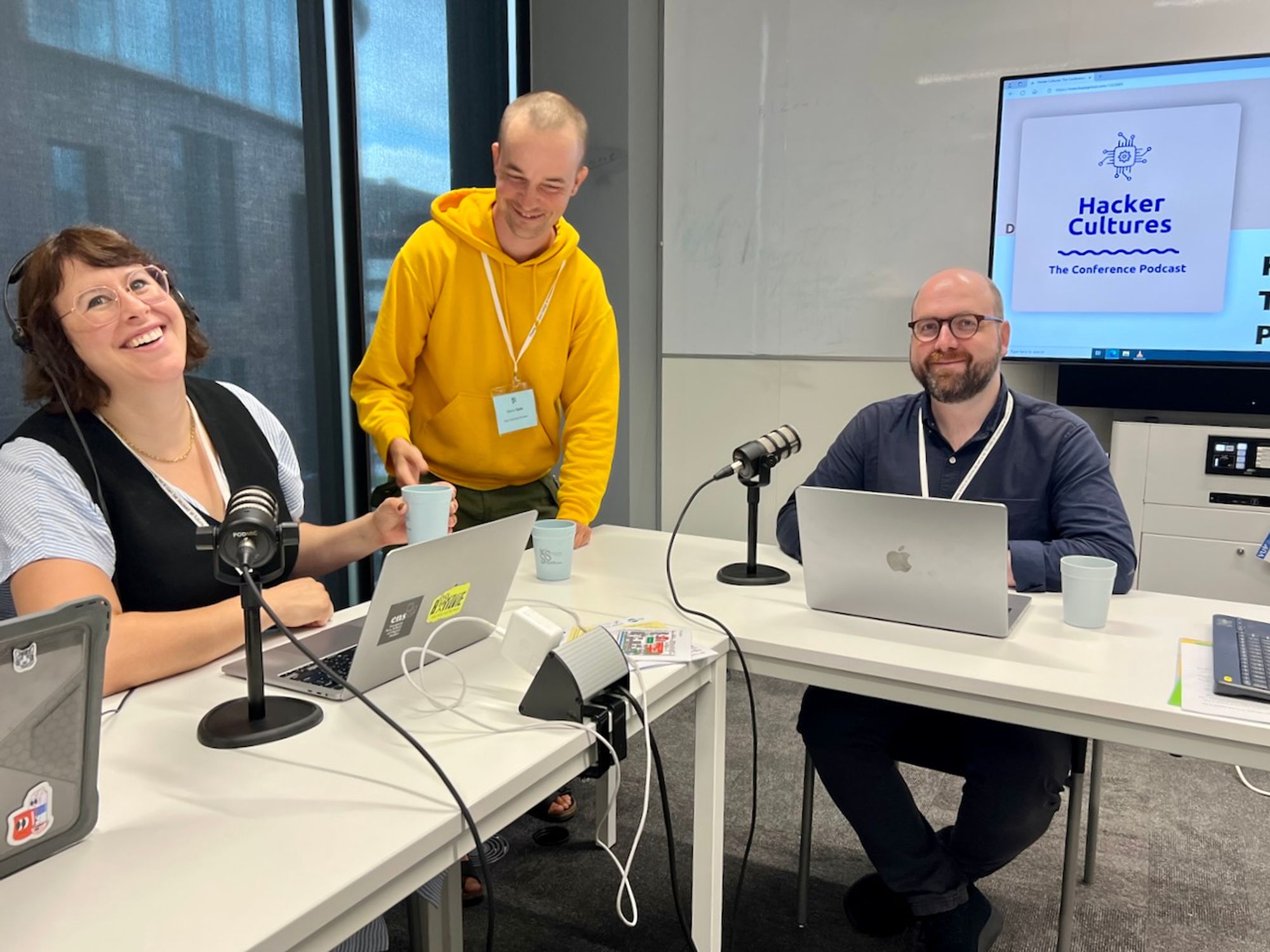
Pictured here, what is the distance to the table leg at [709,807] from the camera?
60.8 inches

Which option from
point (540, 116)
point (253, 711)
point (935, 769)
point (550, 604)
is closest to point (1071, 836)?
point (935, 769)

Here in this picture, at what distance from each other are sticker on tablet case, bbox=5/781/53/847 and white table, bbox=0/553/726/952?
3cm

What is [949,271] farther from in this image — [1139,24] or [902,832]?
[1139,24]

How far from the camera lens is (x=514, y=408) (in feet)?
7.63

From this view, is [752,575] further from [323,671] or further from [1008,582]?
[323,671]

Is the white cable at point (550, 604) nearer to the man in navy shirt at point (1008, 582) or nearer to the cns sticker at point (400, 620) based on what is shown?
the cns sticker at point (400, 620)

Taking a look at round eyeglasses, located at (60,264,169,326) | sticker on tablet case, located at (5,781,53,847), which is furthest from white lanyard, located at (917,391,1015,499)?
sticker on tablet case, located at (5,781,53,847)

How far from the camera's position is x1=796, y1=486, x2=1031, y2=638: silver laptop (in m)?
1.46

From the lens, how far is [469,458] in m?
2.34

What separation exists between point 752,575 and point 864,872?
2.84 ft

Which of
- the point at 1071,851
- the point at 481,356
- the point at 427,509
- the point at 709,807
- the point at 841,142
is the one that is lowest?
the point at 1071,851

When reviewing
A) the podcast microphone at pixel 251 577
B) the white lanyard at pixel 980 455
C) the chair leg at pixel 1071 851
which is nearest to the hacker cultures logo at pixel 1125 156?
the white lanyard at pixel 980 455

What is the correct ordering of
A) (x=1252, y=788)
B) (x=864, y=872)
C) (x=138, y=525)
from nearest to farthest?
1. (x=138, y=525)
2. (x=864, y=872)
3. (x=1252, y=788)

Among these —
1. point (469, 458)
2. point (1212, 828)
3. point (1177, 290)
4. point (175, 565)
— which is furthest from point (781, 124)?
point (175, 565)
